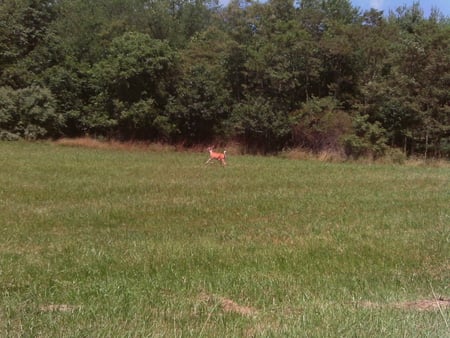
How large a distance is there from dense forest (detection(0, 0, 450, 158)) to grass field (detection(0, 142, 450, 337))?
57.4 feet

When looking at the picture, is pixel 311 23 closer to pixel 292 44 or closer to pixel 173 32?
pixel 292 44

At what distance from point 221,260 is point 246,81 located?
3074 cm

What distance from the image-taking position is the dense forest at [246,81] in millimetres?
32656

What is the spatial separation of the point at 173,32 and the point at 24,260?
38.6 m

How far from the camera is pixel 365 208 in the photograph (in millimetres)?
12766

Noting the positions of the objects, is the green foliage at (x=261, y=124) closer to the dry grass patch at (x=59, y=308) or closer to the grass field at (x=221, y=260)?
the grass field at (x=221, y=260)

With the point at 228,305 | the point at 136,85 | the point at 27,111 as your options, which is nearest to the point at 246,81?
the point at 136,85

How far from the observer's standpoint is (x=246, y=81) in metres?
37.4

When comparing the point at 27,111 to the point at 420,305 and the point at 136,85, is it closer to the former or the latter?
the point at 136,85

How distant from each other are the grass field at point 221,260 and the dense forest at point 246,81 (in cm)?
1750

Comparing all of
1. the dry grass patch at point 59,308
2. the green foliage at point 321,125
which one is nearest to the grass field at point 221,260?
the dry grass patch at point 59,308

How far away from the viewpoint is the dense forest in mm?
32656

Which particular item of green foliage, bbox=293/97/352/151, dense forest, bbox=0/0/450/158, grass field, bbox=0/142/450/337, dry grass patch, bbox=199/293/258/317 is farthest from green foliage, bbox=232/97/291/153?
dry grass patch, bbox=199/293/258/317

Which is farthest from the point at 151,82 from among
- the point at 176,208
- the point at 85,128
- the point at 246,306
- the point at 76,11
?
the point at 246,306
